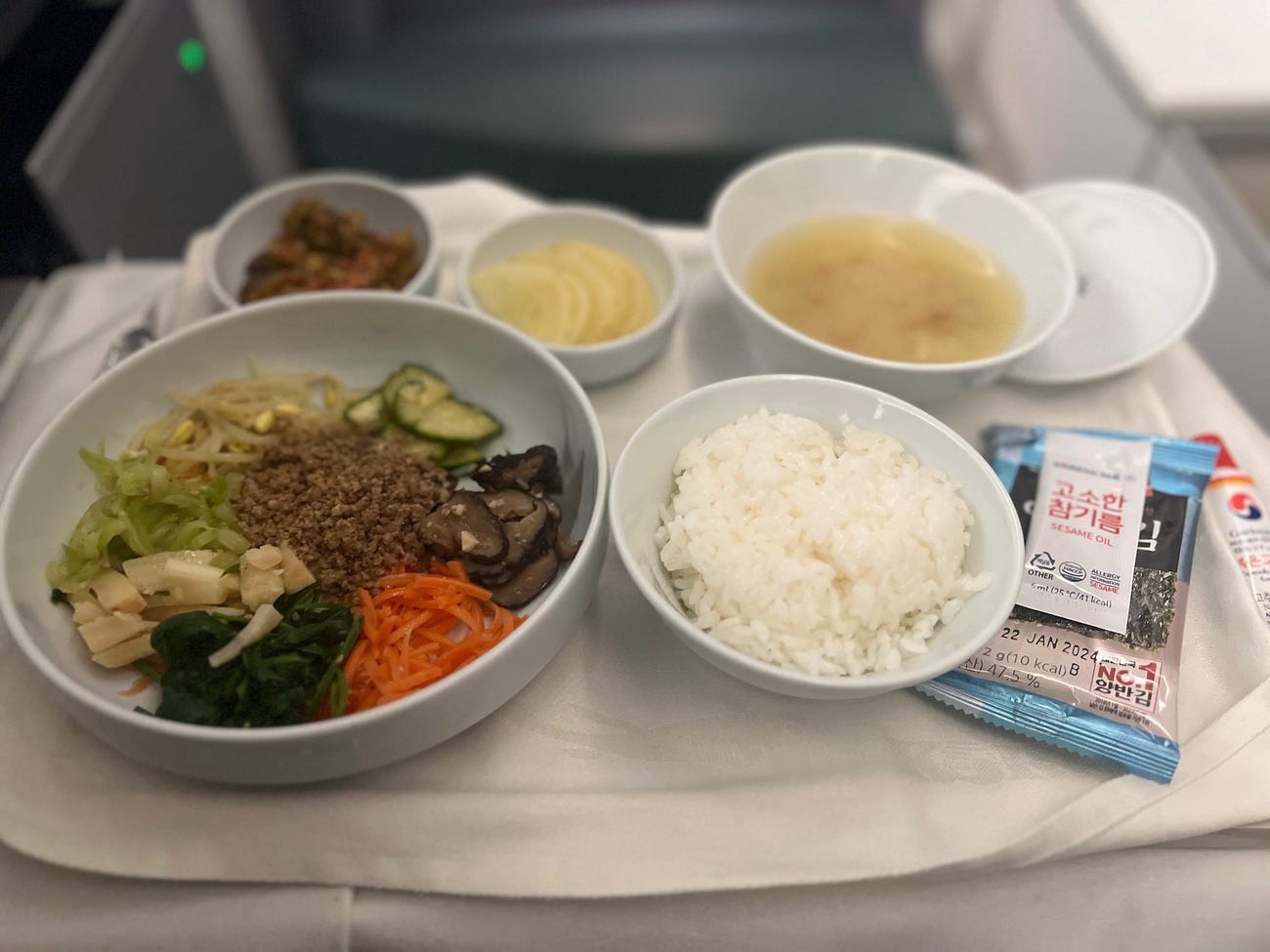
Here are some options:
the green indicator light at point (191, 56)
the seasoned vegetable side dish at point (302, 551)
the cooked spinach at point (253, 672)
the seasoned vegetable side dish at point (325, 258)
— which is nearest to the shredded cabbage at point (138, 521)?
the seasoned vegetable side dish at point (302, 551)

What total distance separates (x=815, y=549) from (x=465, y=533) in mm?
462

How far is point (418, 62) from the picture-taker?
11.0ft

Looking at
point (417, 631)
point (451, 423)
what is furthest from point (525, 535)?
point (451, 423)

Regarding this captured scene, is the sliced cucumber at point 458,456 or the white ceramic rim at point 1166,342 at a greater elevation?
the sliced cucumber at point 458,456

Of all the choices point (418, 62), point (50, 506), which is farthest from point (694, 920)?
point (418, 62)

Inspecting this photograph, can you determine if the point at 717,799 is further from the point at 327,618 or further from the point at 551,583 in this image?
the point at 327,618

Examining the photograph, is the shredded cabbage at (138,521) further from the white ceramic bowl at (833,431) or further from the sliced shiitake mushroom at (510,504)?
the white ceramic bowl at (833,431)

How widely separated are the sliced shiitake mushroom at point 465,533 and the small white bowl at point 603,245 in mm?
346

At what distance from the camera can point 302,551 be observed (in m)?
1.16

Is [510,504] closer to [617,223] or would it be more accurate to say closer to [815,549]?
[815,549]

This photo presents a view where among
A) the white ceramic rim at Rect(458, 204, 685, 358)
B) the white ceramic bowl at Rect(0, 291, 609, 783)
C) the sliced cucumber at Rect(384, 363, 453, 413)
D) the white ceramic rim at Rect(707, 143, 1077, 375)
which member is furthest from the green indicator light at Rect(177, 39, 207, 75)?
the white ceramic rim at Rect(707, 143, 1077, 375)

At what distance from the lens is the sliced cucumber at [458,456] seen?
1.36 m

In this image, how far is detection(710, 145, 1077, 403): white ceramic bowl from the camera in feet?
4.27

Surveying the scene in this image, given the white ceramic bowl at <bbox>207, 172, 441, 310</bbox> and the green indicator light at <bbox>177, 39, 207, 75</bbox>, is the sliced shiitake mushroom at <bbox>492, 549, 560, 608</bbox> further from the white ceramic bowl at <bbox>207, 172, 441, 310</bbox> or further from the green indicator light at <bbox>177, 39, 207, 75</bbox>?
the green indicator light at <bbox>177, 39, 207, 75</bbox>
